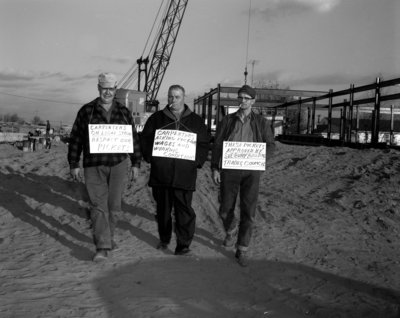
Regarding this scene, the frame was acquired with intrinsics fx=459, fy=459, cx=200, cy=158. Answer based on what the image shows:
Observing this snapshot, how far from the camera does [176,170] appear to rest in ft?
15.7

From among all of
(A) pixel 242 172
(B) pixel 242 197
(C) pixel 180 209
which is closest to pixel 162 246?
(C) pixel 180 209

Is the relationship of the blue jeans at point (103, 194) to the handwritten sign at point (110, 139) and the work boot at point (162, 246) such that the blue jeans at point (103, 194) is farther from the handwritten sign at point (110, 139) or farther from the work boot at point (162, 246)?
the work boot at point (162, 246)

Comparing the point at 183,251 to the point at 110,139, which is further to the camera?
the point at 183,251

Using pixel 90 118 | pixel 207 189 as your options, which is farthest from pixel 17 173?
pixel 90 118

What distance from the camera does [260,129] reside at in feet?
16.0

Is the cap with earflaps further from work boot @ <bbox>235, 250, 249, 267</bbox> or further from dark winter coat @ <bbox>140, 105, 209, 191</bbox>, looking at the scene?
work boot @ <bbox>235, 250, 249, 267</bbox>

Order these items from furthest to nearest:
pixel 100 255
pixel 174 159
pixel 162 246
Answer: pixel 162 246 → pixel 174 159 → pixel 100 255

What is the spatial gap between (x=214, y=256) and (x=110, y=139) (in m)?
1.68

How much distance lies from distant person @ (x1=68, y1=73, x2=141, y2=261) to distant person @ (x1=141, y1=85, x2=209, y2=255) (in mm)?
313

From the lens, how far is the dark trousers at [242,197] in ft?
15.6

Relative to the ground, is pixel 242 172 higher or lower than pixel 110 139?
lower

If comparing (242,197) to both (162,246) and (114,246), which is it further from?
(114,246)

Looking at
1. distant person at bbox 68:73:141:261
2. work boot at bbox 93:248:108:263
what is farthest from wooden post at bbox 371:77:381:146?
work boot at bbox 93:248:108:263

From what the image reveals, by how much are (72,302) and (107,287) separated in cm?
42
